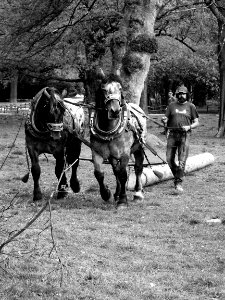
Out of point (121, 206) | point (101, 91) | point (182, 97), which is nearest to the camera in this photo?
point (101, 91)

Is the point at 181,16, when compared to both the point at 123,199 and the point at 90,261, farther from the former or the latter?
the point at 90,261

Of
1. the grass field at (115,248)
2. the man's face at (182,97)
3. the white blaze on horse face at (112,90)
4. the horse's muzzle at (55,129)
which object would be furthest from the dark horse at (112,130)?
the man's face at (182,97)

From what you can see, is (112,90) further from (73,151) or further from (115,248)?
(115,248)

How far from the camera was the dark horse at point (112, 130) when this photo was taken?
9953 mm

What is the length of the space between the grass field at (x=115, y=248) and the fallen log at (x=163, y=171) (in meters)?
0.25

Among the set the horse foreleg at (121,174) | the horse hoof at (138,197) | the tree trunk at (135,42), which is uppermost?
the tree trunk at (135,42)

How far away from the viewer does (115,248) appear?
7.74 m

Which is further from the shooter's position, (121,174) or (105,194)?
(105,194)

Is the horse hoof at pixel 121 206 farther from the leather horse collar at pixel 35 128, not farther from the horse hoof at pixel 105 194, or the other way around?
the leather horse collar at pixel 35 128

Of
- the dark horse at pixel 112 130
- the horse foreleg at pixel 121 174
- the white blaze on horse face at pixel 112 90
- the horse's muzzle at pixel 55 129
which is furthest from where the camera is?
the horse foreleg at pixel 121 174

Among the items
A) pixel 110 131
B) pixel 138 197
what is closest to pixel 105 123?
pixel 110 131

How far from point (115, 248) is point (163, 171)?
20.7ft

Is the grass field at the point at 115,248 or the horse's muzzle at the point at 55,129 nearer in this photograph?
the grass field at the point at 115,248

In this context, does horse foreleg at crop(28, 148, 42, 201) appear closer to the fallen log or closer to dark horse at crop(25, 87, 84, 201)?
dark horse at crop(25, 87, 84, 201)
